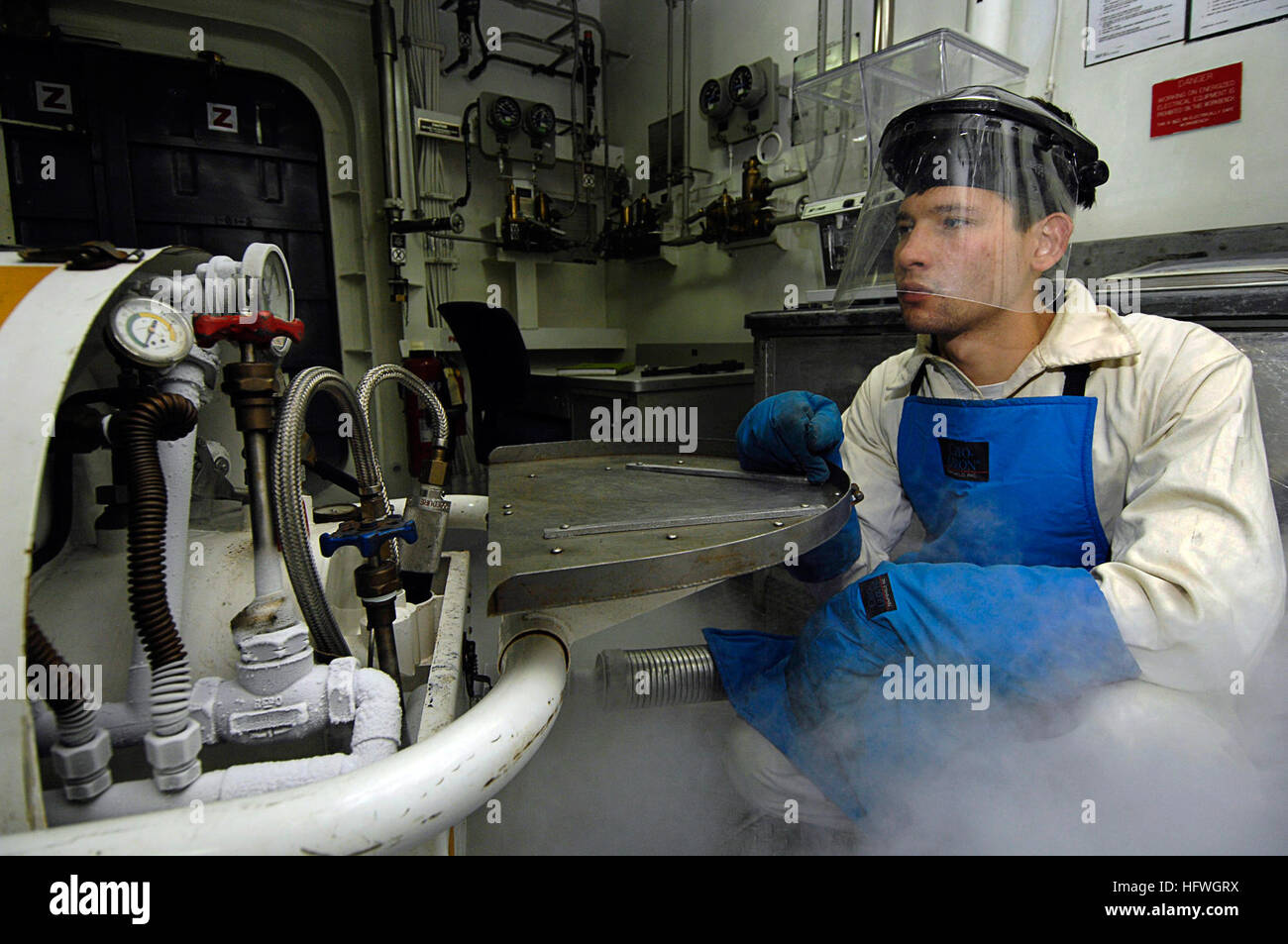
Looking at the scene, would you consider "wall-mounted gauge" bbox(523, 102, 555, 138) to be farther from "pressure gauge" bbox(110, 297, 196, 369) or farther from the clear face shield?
"pressure gauge" bbox(110, 297, 196, 369)

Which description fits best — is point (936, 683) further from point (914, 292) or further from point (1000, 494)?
point (914, 292)

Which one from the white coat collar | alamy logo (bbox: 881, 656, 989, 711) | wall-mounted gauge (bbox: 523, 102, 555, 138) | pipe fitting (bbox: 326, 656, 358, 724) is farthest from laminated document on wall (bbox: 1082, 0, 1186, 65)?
wall-mounted gauge (bbox: 523, 102, 555, 138)

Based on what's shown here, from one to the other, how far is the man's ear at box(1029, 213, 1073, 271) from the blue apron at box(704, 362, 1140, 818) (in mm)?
206

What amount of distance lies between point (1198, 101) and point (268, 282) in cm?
223

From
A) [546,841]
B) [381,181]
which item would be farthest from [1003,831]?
[381,181]

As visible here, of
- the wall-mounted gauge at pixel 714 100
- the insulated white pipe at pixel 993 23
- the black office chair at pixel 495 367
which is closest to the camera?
the insulated white pipe at pixel 993 23

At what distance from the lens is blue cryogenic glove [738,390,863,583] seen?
106 centimetres

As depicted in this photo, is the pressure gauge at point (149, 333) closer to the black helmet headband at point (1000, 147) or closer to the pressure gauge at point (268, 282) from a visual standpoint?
the pressure gauge at point (268, 282)

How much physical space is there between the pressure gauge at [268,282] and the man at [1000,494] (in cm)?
76

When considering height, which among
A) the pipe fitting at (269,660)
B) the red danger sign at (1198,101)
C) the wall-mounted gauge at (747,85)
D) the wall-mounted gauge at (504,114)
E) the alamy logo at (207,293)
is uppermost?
the wall-mounted gauge at (504,114)

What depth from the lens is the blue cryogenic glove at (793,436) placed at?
106cm

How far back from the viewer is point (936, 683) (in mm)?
882

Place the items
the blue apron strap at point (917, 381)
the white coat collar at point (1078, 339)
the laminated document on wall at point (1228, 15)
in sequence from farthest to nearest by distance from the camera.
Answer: the laminated document on wall at point (1228, 15)
the blue apron strap at point (917, 381)
the white coat collar at point (1078, 339)
